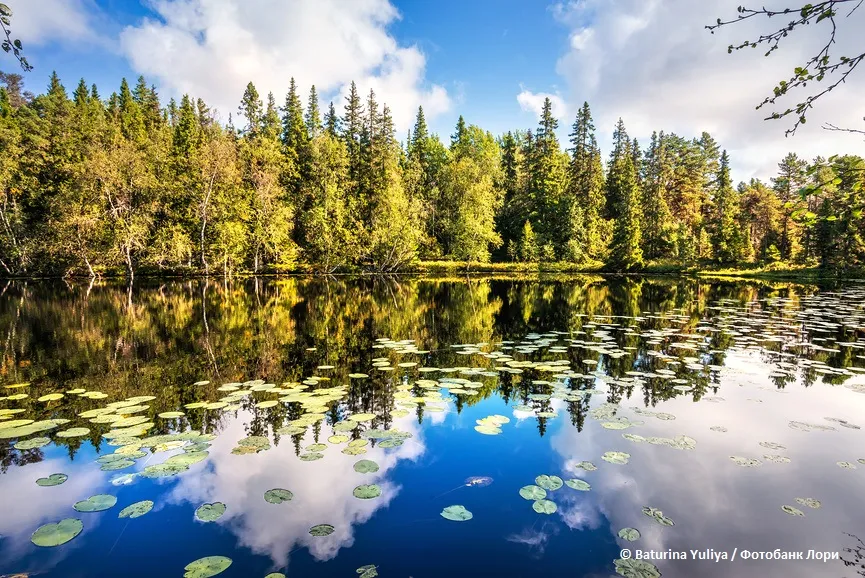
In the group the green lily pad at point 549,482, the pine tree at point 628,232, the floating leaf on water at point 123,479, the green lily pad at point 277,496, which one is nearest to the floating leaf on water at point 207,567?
the green lily pad at point 277,496

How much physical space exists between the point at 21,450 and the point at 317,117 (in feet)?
194

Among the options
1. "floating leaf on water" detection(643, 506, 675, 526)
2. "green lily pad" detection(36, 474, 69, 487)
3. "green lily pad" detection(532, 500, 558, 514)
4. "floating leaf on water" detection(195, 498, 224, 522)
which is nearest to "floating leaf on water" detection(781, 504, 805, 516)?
"floating leaf on water" detection(643, 506, 675, 526)

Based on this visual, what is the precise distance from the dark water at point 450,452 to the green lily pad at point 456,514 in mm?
79

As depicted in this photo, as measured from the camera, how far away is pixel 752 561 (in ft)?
12.3

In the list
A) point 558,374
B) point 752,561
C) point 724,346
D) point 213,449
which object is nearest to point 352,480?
point 213,449

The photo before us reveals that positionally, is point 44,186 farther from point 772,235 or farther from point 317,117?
point 772,235

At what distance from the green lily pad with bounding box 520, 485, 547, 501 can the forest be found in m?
35.3

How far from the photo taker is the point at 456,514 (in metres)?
4.21

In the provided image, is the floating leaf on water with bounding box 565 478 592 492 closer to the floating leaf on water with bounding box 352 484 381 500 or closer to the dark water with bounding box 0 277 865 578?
the dark water with bounding box 0 277 865 578

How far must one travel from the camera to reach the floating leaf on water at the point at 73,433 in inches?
227

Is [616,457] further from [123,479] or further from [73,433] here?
[73,433]

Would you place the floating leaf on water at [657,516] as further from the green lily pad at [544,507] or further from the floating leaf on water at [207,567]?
the floating leaf on water at [207,567]

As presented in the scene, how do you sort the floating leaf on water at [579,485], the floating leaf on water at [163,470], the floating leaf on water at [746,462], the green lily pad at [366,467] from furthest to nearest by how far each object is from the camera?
the floating leaf on water at [746,462] → the green lily pad at [366,467] → the floating leaf on water at [163,470] → the floating leaf on water at [579,485]

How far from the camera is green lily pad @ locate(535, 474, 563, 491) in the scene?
470 centimetres
